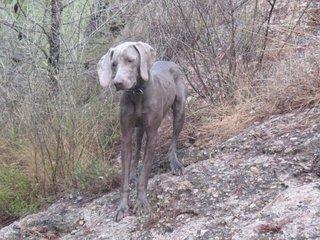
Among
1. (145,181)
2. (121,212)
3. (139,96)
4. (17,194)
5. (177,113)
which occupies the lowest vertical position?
(17,194)

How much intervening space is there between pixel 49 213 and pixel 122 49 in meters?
1.71

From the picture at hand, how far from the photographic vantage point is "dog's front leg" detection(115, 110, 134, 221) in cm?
457

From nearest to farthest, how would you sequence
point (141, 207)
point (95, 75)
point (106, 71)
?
point (106, 71) → point (141, 207) → point (95, 75)

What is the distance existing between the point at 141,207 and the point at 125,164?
36cm

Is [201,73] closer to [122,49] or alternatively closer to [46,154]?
[46,154]

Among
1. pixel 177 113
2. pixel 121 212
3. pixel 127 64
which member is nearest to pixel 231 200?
pixel 121 212

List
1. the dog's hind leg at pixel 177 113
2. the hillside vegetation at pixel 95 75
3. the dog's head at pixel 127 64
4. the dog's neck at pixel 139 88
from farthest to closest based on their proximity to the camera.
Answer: the hillside vegetation at pixel 95 75, the dog's hind leg at pixel 177 113, the dog's neck at pixel 139 88, the dog's head at pixel 127 64

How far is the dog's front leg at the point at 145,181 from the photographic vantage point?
4.55 metres

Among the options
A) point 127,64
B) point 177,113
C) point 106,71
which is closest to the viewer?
point 127,64

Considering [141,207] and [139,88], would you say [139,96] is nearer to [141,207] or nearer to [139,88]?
[139,88]

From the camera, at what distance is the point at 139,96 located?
14.6ft

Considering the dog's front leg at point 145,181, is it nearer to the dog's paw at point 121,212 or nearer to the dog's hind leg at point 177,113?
the dog's paw at point 121,212

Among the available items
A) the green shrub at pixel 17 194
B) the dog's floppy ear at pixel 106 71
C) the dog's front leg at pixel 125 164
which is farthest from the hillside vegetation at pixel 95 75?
the dog's floppy ear at pixel 106 71

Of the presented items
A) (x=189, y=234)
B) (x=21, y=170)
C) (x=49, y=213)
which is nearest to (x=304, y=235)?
(x=189, y=234)
